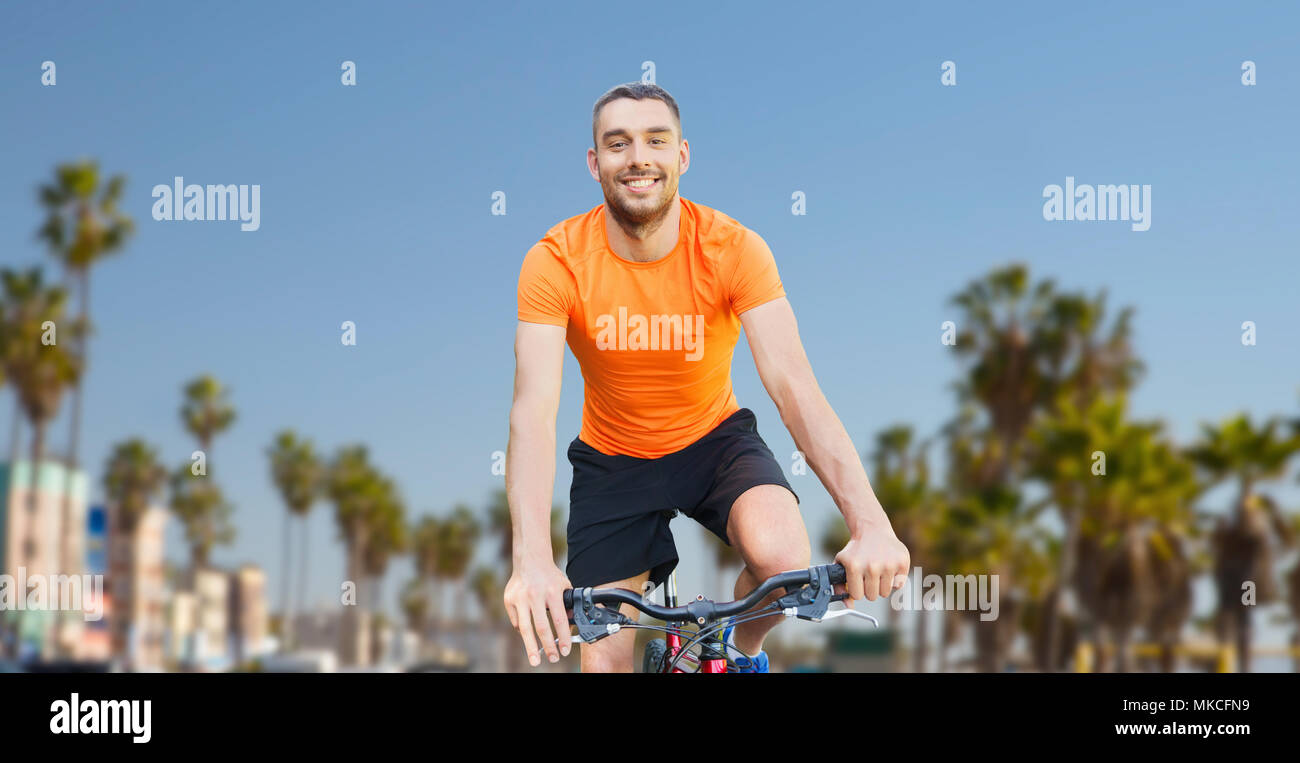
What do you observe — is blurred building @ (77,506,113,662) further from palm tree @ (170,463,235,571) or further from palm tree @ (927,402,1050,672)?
palm tree @ (927,402,1050,672)

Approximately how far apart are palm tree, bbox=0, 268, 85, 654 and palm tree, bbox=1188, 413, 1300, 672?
41091 millimetres

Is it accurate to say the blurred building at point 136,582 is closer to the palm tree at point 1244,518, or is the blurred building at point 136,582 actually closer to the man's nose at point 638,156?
the palm tree at point 1244,518

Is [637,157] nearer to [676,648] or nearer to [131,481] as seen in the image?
[676,648]

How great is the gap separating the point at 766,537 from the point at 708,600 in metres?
0.45

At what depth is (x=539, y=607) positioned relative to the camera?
3.02 m

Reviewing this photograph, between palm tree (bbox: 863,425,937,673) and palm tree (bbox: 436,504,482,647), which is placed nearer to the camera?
palm tree (bbox: 863,425,937,673)

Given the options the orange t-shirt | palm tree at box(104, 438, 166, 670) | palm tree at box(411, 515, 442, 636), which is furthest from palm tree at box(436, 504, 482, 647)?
the orange t-shirt

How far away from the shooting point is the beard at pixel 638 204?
12.2 ft

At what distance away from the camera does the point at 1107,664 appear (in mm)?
41938

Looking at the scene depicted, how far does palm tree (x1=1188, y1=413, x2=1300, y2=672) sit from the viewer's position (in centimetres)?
3766

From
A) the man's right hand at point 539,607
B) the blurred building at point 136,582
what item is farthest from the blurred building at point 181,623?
the man's right hand at point 539,607
